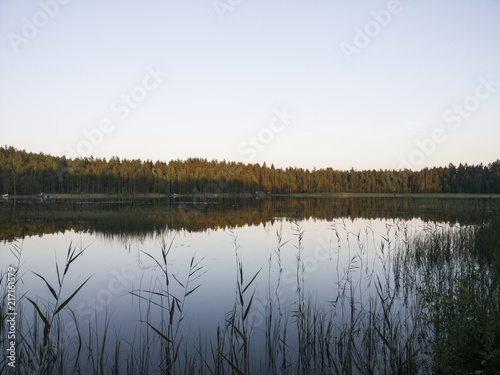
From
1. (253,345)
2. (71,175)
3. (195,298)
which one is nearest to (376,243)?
(195,298)

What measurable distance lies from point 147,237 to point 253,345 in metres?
12.7

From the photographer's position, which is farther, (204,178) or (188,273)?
(204,178)

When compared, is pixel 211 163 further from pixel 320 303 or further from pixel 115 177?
pixel 320 303

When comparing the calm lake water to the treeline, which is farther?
the treeline

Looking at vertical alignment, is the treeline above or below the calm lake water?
above

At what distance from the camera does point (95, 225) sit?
2262 cm

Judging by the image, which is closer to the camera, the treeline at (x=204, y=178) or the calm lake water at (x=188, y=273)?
the calm lake water at (x=188, y=273)

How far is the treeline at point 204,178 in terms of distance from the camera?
332 ft

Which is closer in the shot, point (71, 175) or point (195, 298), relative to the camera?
point (195, 298)

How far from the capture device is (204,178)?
121625mm

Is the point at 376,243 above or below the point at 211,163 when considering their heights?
below

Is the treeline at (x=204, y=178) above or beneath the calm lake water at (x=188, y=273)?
above

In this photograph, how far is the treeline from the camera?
101062 mm

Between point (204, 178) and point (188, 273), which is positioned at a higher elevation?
point (204, 178)
